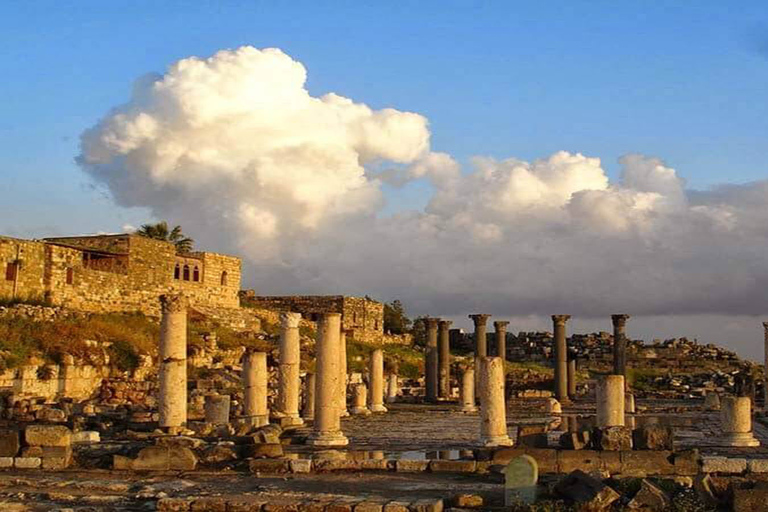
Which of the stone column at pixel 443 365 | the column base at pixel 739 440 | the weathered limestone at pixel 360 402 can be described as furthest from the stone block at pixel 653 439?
the stone column at pixel 443 365

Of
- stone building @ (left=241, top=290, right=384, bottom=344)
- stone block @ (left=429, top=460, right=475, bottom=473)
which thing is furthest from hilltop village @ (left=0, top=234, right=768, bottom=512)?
stone building @ (left=241, top=290, right=384, bottom=344)

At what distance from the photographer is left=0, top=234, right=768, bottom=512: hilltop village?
46.1 feet

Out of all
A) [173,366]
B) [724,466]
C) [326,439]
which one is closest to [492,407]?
[326,439]

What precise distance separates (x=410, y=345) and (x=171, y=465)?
50.6m

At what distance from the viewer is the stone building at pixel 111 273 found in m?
39.5

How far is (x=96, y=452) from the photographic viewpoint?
61.2 feet

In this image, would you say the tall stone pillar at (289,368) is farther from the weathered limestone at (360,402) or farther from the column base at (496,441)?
the column base at (496,441)

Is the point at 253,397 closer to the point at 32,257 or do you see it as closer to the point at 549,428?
the point at 549,428

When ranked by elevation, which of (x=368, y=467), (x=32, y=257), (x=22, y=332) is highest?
(x=32, y=257)

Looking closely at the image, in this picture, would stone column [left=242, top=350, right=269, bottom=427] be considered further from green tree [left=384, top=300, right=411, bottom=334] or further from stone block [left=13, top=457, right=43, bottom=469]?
green tree [left=384, top=300, right=411, bottom=334]

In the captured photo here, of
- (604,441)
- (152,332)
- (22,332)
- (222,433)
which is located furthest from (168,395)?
(152,332)

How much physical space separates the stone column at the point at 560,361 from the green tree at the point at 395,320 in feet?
105

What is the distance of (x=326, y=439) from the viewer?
Result: 21484 mm

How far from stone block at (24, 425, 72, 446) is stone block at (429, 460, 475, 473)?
6.87 meters
